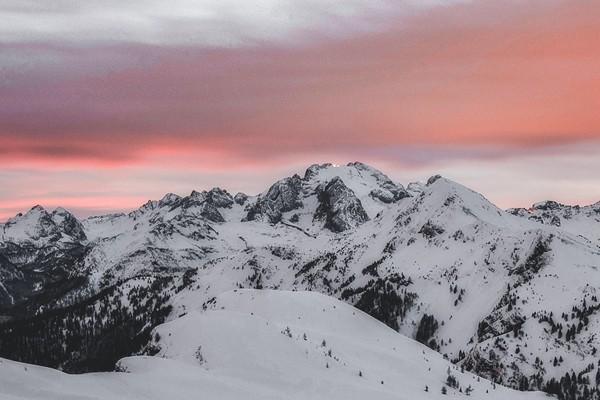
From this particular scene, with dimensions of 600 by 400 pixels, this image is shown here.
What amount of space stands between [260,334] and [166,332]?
→ 7.12 meters

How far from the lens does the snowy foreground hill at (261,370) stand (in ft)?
65.4

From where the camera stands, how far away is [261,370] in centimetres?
2627

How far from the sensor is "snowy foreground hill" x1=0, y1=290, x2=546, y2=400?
19.9m

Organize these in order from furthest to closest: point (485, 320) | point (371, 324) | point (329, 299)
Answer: point (485, 320)
point (329, 299)
point (371, 324)

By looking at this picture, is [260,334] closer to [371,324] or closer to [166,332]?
[166,332]

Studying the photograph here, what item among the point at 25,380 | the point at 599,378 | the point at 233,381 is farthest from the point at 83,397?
the point at 599,378

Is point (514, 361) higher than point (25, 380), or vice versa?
point (25, 380)

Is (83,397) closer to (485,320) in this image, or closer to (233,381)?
(233,381)

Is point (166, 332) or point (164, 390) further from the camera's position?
point (166, 332)

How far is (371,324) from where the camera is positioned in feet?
148

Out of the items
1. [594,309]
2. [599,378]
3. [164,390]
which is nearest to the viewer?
[164,390]

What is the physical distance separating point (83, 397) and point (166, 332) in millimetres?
16262

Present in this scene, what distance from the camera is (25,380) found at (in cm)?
1881

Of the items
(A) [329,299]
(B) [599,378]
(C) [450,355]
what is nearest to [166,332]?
(A) [329,299]
